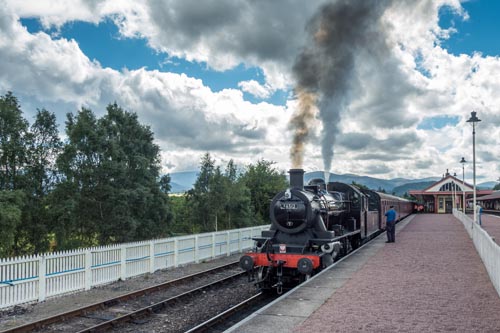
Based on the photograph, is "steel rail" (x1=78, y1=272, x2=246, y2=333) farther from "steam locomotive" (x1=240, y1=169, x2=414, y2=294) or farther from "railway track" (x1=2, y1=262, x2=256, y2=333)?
"steam locomotive" (x1=240, y1=169, x2=414, y2=294)

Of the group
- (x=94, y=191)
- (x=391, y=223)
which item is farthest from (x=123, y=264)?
(x=94, y=191)

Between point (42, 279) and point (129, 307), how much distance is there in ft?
7.00

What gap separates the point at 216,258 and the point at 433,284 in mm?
9350

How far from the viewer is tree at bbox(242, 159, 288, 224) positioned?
40844mm

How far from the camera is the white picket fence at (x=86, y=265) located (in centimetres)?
859

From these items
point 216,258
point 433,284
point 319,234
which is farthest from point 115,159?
point 433,284

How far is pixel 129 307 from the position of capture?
8.96 metres

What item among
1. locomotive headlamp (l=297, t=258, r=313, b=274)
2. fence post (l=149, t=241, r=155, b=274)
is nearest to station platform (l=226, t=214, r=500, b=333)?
locomotive headlamp (l=297, t=258, r=313, b=274)

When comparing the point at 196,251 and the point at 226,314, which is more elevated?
the point at 196,251

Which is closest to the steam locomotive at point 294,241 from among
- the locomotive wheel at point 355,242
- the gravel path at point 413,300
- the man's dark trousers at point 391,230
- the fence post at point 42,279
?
the gravel path at point 413,300

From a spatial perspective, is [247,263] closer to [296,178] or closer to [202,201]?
[296,178]

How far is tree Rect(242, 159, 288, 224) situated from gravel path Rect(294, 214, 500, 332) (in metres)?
28.1

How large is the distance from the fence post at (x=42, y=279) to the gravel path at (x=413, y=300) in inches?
247

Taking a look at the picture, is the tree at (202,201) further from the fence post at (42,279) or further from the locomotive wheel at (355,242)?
the fence post at (42,279)
